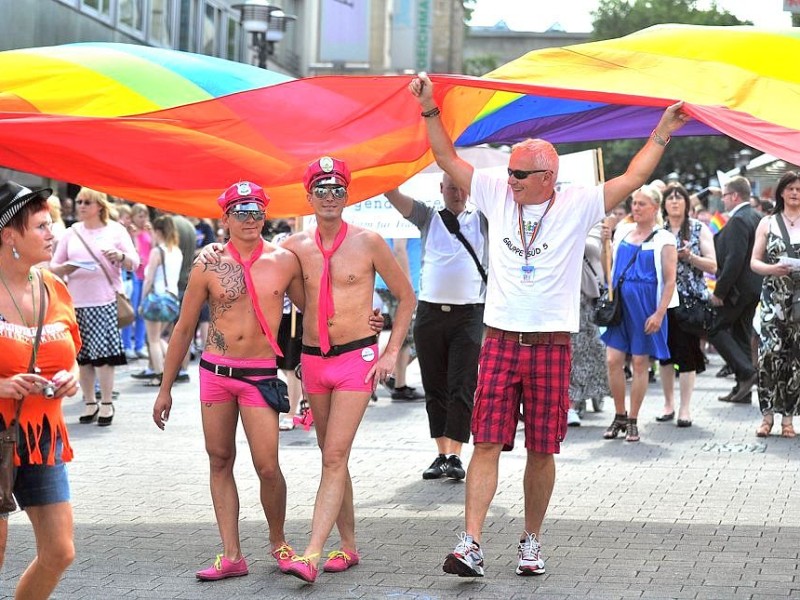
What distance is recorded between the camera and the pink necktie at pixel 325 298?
6797 mm

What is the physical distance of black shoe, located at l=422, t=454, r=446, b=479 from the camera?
9445 mm

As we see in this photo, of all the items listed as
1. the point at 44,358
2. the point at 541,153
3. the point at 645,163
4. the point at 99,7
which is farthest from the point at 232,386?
the point at 99,7

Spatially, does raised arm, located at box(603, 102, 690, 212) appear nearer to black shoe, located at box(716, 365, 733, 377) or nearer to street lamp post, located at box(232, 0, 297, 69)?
black shoe, located at box(716, 365, 733, 377)

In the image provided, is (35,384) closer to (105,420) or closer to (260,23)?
(105,420)

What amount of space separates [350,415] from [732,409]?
7.58 metres

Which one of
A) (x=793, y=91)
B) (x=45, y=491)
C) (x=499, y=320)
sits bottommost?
(x=45, y=491)

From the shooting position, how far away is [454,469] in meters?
9.39

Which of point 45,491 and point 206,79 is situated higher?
point 206,79

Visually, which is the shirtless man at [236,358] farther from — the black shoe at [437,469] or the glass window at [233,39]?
→ the glass window at [233,39]

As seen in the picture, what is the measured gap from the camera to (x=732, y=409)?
13445mm

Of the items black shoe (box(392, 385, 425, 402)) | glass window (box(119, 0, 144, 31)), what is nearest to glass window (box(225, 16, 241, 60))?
glass window (box(119, 0, 144, 31))

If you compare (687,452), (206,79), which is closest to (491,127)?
Result: (206,79)

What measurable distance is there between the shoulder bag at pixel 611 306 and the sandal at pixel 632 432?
85cm

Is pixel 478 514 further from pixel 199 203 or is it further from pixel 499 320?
pixel 199 203
